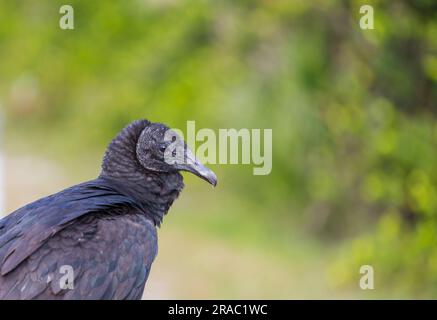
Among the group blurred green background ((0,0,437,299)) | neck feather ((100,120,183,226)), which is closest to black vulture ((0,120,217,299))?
neck feather ((100,120,183,226))

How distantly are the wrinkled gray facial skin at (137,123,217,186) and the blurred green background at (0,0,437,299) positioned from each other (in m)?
3.38

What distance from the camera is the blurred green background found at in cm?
830

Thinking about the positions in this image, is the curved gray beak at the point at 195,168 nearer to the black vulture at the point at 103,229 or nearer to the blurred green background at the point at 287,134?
the black vulture at the point at 103,229

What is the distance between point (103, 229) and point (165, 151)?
0.62 metres

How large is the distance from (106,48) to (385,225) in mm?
5144

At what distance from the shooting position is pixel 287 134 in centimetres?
903

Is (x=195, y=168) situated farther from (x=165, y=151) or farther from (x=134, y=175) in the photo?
(x=134, y=175)

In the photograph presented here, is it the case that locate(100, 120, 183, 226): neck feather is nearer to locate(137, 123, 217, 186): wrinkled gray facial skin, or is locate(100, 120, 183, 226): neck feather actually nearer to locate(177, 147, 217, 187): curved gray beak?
locate(137, 123, 217, 186): wrinkled gray facial skin

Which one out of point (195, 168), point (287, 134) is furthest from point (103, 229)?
point (287, 134)

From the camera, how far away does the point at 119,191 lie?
4.67 m

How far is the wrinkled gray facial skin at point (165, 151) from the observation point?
472 centimetres

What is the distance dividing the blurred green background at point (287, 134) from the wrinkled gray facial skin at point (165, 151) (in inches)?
133

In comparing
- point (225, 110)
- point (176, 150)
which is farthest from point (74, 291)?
point (225, 110)

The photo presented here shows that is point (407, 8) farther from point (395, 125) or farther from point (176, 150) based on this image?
point (176, 150)
